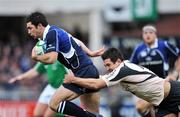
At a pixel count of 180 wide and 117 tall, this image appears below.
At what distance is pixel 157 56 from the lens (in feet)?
45.6

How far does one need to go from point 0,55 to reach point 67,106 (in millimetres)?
12921

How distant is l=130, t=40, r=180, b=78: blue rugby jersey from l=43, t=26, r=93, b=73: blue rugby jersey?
2139 mm

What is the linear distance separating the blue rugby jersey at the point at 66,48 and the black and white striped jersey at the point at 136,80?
0.83 metres

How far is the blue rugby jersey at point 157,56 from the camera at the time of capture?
13.8 metres

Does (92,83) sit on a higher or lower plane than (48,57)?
lower

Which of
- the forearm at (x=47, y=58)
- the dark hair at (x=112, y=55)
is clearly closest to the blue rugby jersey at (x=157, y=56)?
the dark hair at (x=112, y=55)

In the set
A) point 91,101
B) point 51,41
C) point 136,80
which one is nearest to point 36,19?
point 51,41

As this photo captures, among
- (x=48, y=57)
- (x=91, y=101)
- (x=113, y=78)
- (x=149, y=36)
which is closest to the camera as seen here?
(x=113, y=78)

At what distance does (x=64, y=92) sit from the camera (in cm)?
1182

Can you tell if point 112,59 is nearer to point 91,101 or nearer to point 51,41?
point 51,41

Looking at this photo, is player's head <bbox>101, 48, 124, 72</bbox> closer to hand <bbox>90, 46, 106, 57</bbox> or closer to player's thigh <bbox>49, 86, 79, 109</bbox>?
hand <bbox>90, 46, 106, 57</bbox>

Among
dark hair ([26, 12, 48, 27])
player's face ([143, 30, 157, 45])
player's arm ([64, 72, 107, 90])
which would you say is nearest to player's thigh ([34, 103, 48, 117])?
player's face ([143, 30, 157, 45])

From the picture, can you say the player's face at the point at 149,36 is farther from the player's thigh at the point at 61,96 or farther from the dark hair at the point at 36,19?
the dark hair at the point at 36,19

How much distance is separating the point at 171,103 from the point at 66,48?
191cm
